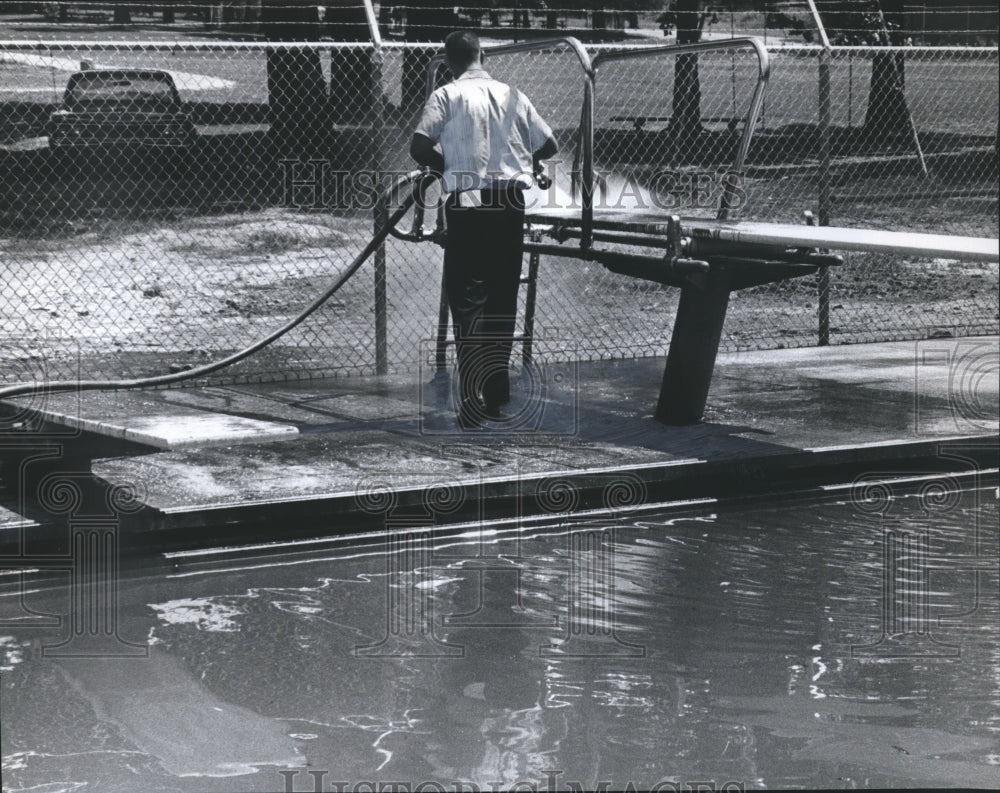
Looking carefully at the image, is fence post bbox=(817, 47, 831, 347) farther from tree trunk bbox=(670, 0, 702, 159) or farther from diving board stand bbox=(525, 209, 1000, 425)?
tree trunk bbox=(670, 0, 702, 159)

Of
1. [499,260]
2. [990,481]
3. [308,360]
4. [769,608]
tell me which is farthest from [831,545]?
[308,360]

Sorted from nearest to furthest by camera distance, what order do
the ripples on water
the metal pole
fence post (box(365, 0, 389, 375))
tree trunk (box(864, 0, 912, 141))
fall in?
1. the ripples on water
2. fence post (box(365, 0, 389, 375))
3. the metal pole
4. tree trunk (box(864, 0, 912, 141))

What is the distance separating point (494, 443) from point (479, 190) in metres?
1.31

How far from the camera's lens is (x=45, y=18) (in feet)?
69.7

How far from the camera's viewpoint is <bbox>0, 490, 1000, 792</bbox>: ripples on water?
4.40m

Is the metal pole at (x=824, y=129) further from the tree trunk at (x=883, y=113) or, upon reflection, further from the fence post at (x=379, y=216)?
the tree trunk at (x=883, y=113)

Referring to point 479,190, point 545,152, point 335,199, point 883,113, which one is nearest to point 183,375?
point 479,190

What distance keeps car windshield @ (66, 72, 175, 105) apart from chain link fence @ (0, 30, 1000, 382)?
3 centimetres

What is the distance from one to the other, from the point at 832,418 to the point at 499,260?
6.91 ft

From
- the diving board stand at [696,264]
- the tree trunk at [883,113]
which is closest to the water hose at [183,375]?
the diving board stand at [696,264]

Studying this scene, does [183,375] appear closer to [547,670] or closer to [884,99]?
[547,670]

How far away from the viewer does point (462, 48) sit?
785cm

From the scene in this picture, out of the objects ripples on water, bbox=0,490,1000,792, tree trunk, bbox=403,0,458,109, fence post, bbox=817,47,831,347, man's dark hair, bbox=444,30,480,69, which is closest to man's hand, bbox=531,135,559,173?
man's dark hair, bbox=444,30,480,69

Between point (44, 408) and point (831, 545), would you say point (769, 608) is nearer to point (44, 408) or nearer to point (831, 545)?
point (831, 545)
